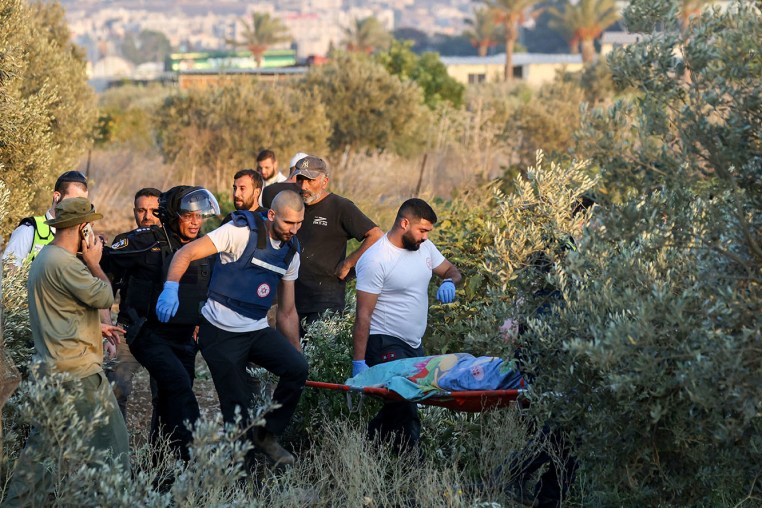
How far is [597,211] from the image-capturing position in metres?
4.76

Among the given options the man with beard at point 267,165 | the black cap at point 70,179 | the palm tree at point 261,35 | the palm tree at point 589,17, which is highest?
the black cap at point 70,179

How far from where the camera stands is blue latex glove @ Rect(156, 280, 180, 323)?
5996 millimetres

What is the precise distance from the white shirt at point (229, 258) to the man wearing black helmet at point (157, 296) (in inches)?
16.4

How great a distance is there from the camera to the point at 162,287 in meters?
6.57

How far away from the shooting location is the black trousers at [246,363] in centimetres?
615

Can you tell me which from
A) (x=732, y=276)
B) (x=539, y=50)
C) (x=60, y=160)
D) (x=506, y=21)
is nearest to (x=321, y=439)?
(x=732, y=276)

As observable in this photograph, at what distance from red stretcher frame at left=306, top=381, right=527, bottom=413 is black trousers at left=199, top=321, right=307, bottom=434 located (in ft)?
1.21

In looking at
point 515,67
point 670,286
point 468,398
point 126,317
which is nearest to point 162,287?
point 126,317

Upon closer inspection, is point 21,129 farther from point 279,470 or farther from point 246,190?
point 279,470

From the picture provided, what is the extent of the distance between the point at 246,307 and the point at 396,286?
3.14ft

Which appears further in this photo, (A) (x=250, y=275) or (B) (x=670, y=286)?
(A) (x=250, y=275)

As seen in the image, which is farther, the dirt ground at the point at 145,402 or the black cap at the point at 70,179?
the dirt ground at the point at 145,402

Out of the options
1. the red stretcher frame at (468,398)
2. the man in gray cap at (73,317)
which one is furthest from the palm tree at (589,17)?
the man in gray cap at (73,317)

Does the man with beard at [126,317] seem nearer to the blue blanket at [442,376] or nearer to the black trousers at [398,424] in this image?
the black trousers at [398,424]
